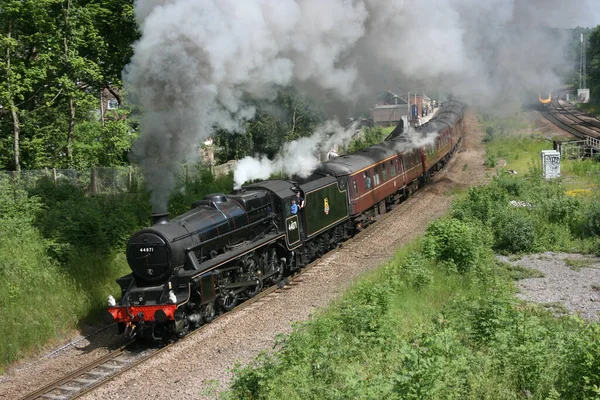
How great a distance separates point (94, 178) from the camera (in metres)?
22.7

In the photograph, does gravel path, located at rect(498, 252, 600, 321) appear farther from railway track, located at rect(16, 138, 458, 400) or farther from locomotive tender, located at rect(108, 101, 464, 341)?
railway track, located at rect(16, 138, 458, 400)

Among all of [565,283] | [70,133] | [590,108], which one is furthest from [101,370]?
[590,108]

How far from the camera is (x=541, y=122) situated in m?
56.2

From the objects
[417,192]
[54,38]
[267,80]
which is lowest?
[417,192]

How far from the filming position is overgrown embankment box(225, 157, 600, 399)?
7172mm

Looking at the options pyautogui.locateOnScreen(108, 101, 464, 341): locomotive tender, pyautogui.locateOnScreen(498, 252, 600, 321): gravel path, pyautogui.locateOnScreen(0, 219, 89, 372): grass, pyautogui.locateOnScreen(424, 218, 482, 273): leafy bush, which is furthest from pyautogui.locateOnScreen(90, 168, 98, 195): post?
pyautogui.locateOnScreen(498, 252, 600, 321): gravel path

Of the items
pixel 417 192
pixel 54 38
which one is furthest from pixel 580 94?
pixel 54 38

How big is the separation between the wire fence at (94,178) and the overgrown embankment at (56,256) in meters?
0.29

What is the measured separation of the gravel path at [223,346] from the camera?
980 centimetres

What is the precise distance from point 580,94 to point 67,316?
73.2m

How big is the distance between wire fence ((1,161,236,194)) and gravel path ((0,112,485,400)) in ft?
24.8

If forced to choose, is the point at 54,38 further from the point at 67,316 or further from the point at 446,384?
the point at 446,384

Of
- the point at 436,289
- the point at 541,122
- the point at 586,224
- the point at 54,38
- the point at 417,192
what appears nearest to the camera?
the point at 436,289

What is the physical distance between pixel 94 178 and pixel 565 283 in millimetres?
16975
